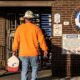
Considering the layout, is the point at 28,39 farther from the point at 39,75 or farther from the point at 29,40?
the point at 39,75

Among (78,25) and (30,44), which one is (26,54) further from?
(78,25)

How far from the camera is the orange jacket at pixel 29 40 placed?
406 inches

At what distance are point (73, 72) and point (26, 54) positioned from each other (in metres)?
3.94

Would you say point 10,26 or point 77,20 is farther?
point 10,26

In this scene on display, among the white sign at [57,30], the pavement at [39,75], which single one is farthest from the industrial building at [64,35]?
the pavement at [39,75]

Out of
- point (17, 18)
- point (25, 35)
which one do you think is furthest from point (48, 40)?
point (25, 35)

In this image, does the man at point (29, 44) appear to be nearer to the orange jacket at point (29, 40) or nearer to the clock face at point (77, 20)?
the orange jacket at point (29, 40)

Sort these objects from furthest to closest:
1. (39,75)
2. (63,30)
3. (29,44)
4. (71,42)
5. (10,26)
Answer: (10,26)
(39,75)
(63,30)
(71,42)
(29,44)

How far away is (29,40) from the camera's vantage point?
10.4 meters

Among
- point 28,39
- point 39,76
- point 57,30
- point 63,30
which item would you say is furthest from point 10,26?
point 28,39

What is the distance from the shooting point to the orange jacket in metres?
10.3

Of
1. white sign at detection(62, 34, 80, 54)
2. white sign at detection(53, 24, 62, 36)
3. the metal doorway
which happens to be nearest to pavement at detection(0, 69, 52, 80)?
white sign at detection(62, 34, 80, 54)

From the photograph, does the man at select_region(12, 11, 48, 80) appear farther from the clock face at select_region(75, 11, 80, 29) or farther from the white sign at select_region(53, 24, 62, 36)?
the clock face at select_region(75, 11, 80, 29)

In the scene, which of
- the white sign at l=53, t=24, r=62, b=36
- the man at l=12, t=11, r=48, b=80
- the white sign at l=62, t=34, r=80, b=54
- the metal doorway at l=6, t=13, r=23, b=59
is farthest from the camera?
the metal doorway at l=6, t=13, r=23, b=59
